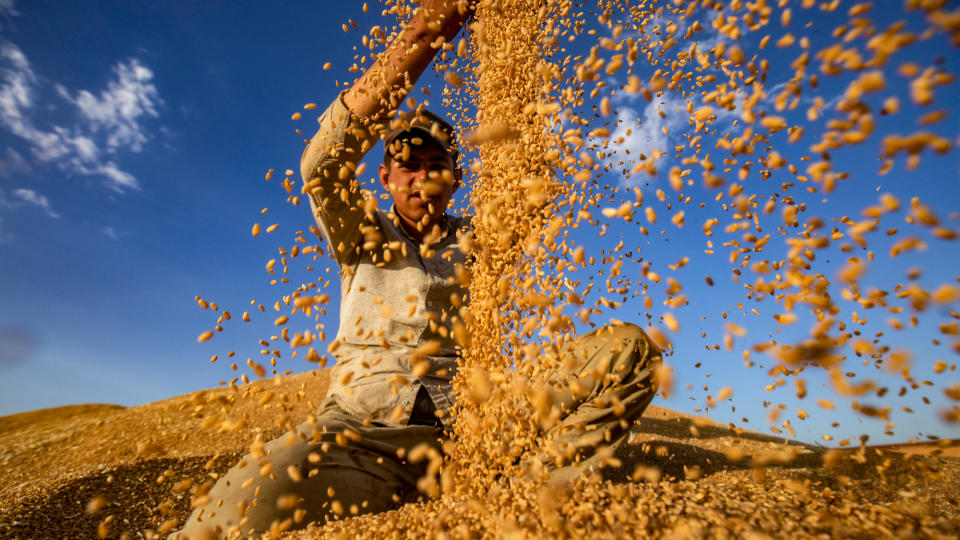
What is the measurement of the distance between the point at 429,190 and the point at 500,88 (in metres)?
0.83

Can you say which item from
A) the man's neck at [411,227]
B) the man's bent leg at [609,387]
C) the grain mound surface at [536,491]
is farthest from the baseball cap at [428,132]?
the grain mound surface at [536,491]

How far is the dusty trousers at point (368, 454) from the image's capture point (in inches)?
61.6

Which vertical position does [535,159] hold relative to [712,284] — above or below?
above

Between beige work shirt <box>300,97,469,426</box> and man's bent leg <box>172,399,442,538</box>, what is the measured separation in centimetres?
16

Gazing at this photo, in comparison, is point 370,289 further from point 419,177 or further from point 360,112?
point 360,112

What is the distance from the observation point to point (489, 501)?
4.14ft

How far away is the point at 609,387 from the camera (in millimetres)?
1974

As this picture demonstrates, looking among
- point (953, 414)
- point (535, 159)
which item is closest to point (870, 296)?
point (953, 414)

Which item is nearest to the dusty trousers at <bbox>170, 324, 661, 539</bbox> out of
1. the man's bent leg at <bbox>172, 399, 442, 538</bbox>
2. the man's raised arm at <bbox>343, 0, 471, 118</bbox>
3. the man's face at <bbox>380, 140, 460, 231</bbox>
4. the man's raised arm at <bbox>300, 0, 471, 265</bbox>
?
the man's bent leg at <bbox>172, 399, 442, 538</bbox>

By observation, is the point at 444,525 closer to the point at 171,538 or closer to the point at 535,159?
the point at 171,538

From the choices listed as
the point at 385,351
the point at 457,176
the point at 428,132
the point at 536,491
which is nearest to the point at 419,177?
the point at 428,132

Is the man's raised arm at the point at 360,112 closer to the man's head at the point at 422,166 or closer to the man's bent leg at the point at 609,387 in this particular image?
the man's head at the point at 422,166

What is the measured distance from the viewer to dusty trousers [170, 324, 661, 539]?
1563 millimetres

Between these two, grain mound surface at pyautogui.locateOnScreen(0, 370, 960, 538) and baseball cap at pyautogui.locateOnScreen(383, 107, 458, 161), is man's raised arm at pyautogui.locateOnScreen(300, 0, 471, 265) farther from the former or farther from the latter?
grain mound surface at pyautogui.locateOnScreen(0, 370, 960, 538)
